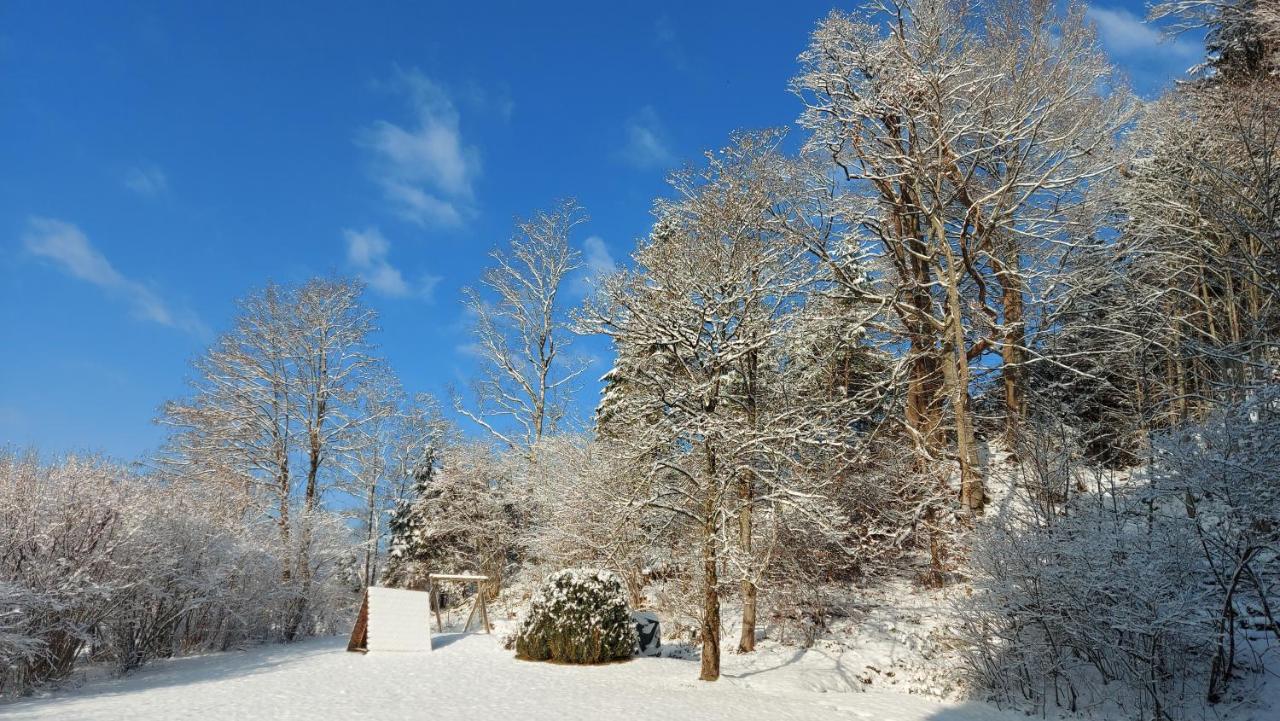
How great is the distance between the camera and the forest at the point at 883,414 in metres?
8.72

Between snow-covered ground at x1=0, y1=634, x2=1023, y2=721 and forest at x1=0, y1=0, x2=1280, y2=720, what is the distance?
81 centimetres

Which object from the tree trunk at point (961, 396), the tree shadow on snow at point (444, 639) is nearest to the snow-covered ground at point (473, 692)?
the tree shadow on snow at point (444, 639)

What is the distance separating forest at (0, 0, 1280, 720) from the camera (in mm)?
8719

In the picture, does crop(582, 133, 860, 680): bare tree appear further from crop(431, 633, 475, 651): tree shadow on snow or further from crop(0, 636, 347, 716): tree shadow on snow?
crop(0, 636, 347, 716): tree shadow on snow

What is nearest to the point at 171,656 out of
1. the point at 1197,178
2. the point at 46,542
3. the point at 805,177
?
the point at 46,542

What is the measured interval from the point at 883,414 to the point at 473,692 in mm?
10395

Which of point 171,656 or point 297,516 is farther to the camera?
point 297,516

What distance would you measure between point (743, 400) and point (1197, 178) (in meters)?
9.60

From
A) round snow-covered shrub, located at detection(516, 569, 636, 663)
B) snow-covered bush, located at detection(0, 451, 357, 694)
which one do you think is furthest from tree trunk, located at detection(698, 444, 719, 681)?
snow-covered bush, located at detection(0, 451, 357, 694)

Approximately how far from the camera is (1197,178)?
14.1 meters

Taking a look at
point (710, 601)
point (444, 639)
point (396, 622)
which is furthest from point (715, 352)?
point (444, 639)

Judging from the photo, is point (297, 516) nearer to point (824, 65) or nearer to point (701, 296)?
point (701, 296)

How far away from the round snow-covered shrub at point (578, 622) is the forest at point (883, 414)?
102 centimetres

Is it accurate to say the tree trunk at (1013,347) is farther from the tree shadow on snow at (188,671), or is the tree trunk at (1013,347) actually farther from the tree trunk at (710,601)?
the tree shadow on snow at (188,671)
